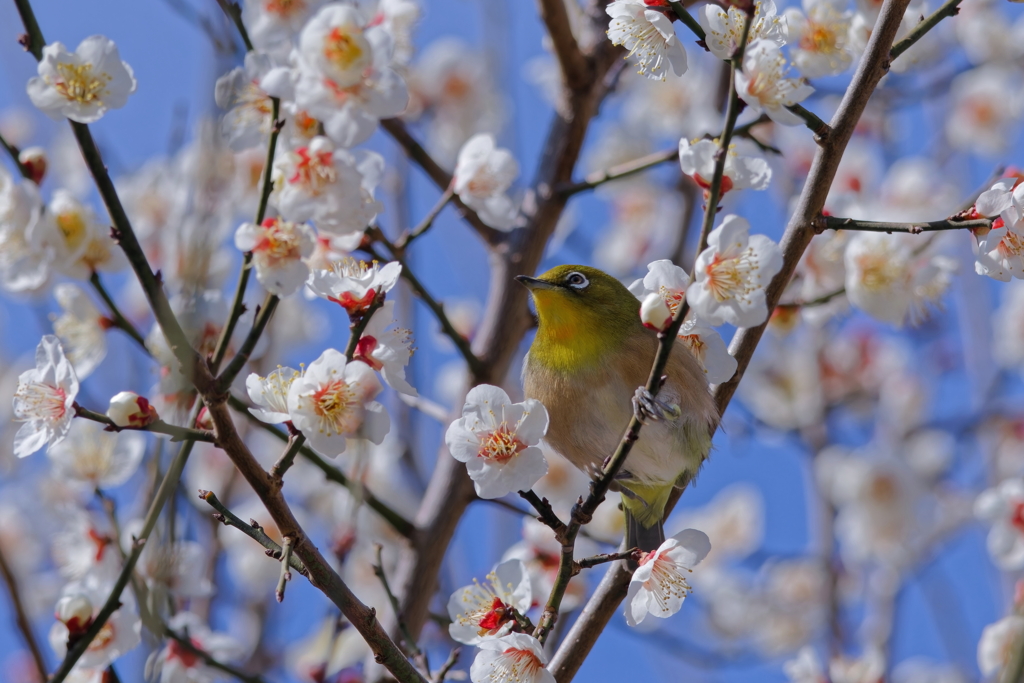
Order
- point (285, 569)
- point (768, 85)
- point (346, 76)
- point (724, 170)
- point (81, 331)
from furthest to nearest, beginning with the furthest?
→ point (81, 331) → point (724, 170) → point (768, 85) → point (346, 76) → point (285, 569)

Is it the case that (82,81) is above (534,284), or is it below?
below

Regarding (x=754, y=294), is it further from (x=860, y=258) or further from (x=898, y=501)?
(x=898, y=501)

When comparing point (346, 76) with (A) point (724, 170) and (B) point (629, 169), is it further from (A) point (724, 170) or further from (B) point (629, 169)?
(B) point (629, 169)

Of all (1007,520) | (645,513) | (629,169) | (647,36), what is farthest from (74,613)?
(1007,520)

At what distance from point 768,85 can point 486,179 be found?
1268 mm

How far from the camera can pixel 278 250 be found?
243cm

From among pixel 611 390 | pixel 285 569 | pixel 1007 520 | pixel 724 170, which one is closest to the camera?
pixel 285 569

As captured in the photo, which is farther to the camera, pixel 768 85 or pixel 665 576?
pixel 665 576

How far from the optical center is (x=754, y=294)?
213 centimetres

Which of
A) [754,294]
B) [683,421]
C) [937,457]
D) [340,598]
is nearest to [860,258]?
[683,421]

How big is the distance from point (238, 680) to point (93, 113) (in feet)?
5.64

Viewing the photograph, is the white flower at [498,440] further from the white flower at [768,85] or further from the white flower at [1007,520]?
the white flower at [1007,520]

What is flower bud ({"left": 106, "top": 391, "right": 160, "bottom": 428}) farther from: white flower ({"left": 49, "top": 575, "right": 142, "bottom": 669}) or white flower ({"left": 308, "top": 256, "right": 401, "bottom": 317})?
white flower ({"left": 49, "top": 575, "right": 142, "bottom": 669})

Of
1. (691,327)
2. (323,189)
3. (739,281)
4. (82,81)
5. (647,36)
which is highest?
(647,36)
